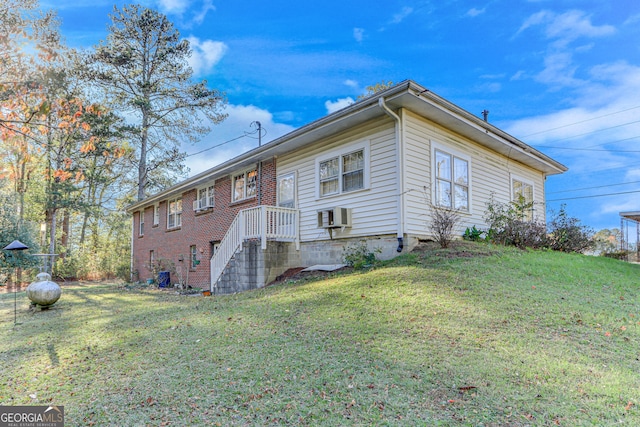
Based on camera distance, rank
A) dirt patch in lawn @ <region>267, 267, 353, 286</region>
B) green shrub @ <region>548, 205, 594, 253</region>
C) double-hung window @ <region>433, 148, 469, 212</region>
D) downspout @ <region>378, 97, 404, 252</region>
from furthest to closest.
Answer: green shrub @ <region>548, 205, 594, 253</region>
double-hung window @ <region>433, 148, 469, 212</region>
dirt patch in lawn @ <region>267, 267, 353, 286</region>
downspout @ <region>378, 97, 404, 252</region>

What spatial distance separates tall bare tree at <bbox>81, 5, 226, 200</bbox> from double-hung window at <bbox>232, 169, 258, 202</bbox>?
476 inches

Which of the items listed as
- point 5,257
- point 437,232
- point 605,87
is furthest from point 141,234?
point 605,87

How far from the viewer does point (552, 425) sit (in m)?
2.69

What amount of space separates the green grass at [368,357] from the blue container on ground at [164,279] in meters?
8.96

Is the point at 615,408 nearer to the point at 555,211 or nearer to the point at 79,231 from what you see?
the point at 555,211

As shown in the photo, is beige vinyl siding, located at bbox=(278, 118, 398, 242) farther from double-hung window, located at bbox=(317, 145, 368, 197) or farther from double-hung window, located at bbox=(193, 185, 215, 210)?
double-hung window, located at bbox=(193, 185, 215, 210)

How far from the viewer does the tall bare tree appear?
21766 millimetres

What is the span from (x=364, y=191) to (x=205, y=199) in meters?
8.28

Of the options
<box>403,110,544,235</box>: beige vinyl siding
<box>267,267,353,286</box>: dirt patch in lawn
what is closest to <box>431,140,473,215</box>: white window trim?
<box>403,110,544,235</box>: beige vinyl siding

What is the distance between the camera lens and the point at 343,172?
379 inches

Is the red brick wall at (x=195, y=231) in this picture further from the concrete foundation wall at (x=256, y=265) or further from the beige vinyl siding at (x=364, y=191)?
the concrete foundation wall at (x=256, y=265)

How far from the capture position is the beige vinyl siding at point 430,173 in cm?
849

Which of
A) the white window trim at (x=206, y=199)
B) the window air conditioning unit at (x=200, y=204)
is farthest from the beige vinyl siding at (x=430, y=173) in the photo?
the window air conditioning unit at (x=200, y=204)

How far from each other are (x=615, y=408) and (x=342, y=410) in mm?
2119
